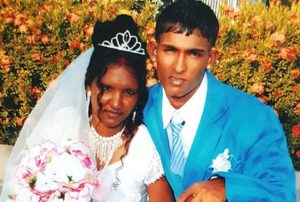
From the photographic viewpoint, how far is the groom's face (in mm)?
3133

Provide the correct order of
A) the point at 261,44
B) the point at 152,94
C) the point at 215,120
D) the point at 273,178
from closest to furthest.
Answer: the point at 273,178, the point at 215,120, the point at 152,94, the point at 261,44

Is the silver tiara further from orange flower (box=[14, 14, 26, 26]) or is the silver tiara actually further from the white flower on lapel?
orange flower (box=[14, 14, 26, 26])

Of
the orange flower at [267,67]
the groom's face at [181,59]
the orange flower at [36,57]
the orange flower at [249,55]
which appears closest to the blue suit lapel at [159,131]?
the groom's face at [181,59]

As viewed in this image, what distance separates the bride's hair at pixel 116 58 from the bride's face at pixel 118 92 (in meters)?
0.03

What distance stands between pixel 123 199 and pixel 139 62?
96cm

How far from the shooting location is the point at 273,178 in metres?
2.96

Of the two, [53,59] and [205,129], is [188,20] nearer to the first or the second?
[205,129]

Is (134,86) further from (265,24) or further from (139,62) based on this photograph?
(265,24)

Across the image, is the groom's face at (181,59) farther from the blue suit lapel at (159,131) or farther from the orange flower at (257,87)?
the orange flower at (257,87)

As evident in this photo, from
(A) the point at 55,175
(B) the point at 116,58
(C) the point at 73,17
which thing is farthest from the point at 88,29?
(A) the point at 55,175

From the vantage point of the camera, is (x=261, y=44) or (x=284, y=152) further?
(x=261, y=44)

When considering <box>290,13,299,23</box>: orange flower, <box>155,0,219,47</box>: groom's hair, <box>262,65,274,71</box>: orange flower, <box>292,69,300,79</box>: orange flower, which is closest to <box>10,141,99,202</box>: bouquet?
<box>155,0,219,47</box>: groom's hair

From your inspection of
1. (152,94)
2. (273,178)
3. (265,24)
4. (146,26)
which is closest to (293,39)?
(265,24)

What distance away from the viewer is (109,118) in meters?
3.37
